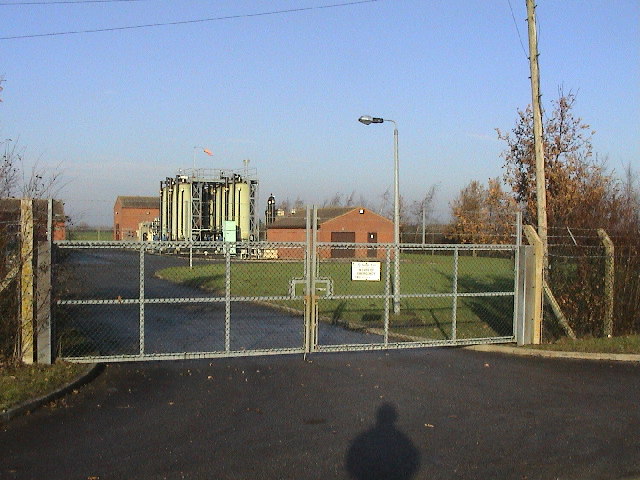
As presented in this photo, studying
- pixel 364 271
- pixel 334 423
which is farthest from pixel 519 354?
pixel 334 423

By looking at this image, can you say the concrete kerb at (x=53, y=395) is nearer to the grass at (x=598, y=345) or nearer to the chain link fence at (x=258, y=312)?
the chain link fence at (x=258, y=312)

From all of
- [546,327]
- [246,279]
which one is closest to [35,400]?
[546,327]

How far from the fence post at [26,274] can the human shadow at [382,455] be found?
5.14m

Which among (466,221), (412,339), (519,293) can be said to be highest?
(466,221)

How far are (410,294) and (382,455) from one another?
18.8 feet

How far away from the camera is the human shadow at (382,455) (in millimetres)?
6297

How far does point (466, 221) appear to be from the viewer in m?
22.9

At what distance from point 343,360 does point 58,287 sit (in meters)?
4.65

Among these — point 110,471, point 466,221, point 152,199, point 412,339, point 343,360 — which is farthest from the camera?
point 152,199

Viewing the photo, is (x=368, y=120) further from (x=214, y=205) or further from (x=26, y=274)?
(x=214, y=205)

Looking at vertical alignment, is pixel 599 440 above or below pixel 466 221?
below

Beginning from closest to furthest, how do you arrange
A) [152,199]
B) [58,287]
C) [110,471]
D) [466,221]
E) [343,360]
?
[110,471], [58,287], [343,360], [466,221], [152,199]

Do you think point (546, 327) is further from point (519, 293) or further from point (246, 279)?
point (246, 279)

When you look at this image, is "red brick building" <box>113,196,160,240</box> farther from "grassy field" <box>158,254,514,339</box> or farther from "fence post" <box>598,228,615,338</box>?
"fence post" <box>598,228,615,338</box>
